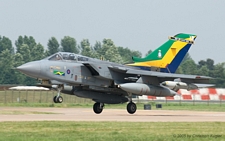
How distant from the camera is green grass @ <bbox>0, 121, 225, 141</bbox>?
14.4 meters

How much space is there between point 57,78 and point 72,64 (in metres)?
1.18

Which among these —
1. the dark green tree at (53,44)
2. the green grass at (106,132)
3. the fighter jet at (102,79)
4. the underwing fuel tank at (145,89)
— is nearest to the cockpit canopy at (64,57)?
the fighter jet at (102,79)

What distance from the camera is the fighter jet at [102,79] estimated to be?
24766 mm

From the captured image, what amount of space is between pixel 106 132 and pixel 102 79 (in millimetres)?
10237

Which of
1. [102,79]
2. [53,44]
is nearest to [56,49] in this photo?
[53,44]

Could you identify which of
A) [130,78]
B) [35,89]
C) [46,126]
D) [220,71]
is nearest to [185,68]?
[220,71]

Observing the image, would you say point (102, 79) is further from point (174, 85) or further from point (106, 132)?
point (106, 132)

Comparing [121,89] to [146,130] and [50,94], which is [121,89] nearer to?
[146,130]

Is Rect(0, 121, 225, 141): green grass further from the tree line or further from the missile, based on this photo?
the tree line

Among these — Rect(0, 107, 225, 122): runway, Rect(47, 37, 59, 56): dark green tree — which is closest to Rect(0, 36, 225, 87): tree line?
Rect(47, 37, 59, 56): dark green tree

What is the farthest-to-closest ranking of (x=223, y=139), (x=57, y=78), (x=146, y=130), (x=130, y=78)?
(x=130, y=78), (x=57, y=78), (x=146, y=130), (x=223, y=139)

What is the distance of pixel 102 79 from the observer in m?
26.2

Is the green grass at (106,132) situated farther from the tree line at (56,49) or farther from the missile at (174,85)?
the tree line at (56,49)

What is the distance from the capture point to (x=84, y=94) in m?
25.9
